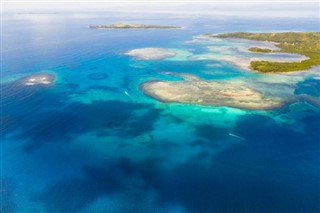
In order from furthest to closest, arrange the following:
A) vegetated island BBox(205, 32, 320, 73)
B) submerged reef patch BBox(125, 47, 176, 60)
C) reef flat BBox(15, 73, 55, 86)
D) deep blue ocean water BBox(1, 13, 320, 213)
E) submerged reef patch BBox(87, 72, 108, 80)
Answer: submerged reef patch BBox(125, 47, 176, 60) → vegetated island BBox(205, 32, 320, 73) → submerged reef patch BBox(87, 72, 108, 80) → reef flat BBox(15, 73, 55, 86) → deep blue ocean water BBox(1, 13, 320, 213)

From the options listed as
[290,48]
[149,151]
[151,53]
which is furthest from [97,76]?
[290,48]

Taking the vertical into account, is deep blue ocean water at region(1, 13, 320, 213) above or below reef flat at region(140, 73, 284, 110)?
below

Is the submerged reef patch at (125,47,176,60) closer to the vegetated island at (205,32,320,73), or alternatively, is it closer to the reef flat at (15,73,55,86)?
the vegetated island at (205,32,320,73)

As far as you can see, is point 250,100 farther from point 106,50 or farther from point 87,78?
point 106,50

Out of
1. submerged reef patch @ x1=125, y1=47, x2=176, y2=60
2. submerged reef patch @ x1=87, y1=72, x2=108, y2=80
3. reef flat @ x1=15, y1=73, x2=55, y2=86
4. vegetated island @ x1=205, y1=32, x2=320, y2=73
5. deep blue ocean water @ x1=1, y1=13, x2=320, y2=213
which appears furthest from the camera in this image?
submerged reef patch @ x1=125, y1=47, x2=176, y2=60

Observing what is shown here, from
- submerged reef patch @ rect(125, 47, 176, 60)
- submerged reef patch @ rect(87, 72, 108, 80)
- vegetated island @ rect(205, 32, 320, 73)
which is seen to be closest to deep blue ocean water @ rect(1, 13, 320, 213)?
submerged reef patch @ rect(87, 72, 108, 80)

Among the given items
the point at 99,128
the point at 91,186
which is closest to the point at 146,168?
the point at 91,186
